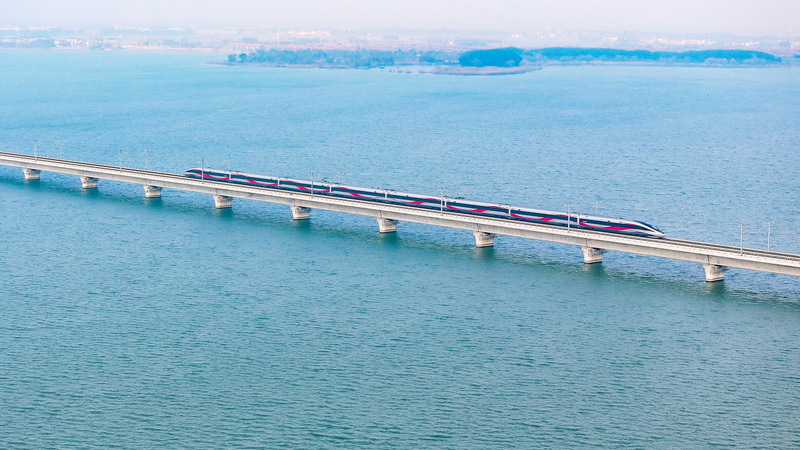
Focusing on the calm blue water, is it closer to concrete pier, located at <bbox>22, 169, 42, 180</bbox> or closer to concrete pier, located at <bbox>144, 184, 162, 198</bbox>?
concrete pier, located at <bbox>144, 184, 162, 198</bbox>

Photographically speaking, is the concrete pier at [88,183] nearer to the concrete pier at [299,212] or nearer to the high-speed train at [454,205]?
the high-speed train at [454,205]

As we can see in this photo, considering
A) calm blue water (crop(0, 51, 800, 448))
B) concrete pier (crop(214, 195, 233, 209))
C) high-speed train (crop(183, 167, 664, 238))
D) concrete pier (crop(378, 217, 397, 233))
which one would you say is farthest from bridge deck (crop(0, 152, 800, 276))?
calm blue water (crop(0, 51, 800, 448))

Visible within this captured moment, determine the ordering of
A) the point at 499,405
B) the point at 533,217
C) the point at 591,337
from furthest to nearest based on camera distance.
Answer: the point at 533,217 → the point at 591,337 → the point at 499,405

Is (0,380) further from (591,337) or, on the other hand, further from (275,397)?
(591,337)

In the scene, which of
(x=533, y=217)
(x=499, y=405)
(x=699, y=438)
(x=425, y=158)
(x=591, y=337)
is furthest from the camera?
(x=425, y=158)

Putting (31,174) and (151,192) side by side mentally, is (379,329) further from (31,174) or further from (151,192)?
(31,174)

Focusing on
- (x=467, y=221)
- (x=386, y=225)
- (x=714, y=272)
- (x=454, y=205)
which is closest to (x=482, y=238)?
(x=467, y=221)

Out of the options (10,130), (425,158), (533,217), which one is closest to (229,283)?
(533,217)
